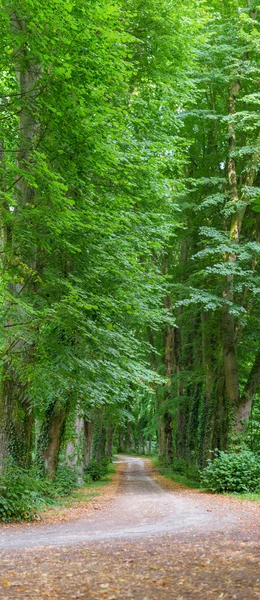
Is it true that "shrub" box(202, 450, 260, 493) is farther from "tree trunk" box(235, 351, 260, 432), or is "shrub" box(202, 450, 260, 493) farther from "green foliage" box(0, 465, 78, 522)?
"green foliage" box(0, 465, 78, 522)

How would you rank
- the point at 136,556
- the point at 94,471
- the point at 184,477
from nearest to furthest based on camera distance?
the point at 136,556 → the point at 184,477 → the point at 94,471

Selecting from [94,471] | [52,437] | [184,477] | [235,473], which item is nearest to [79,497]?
[52,437]

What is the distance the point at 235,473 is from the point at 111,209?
9.27m

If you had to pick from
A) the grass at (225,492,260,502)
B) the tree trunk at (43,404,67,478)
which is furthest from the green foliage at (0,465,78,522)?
the grass at (225,492,260,502)

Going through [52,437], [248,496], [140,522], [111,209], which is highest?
[111,209]

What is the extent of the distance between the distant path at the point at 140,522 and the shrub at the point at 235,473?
95 centimetres

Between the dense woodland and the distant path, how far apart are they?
192 centimetres

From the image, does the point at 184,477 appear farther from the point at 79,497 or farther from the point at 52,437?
the point at 52,437

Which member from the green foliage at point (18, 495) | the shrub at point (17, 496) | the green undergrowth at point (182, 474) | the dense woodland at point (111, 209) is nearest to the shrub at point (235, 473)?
the dense woodland at point (111, 209)

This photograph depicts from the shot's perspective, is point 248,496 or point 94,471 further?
point 94,471

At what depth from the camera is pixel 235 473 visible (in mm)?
17359

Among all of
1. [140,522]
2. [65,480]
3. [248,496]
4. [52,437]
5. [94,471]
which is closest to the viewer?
[140,522]

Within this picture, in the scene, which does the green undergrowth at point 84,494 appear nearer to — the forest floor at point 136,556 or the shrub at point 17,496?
the forest floor at point 136,556

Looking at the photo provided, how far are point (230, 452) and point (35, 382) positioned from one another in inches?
396
